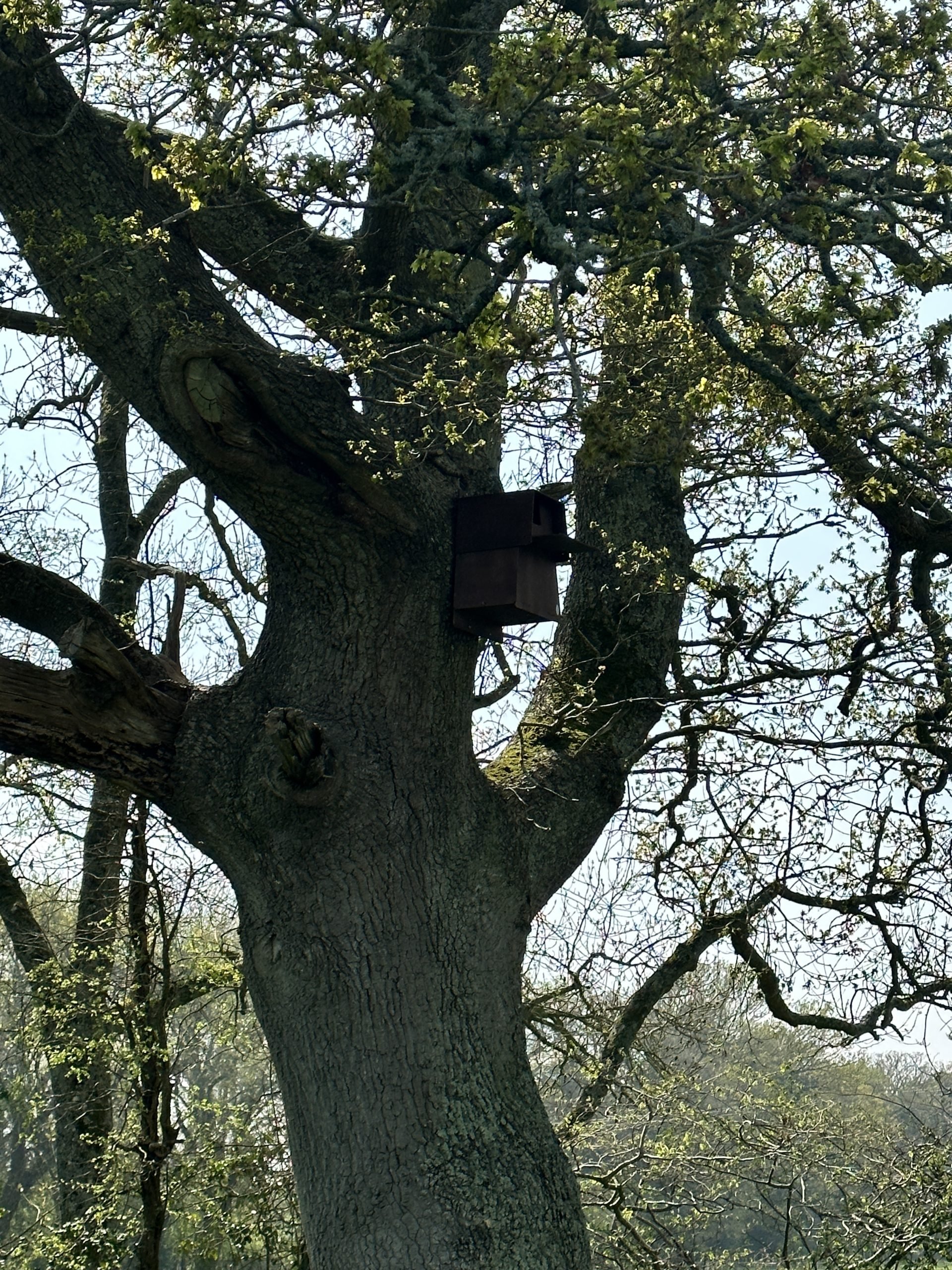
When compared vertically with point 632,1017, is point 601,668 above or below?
above

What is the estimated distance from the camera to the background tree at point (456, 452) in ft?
12.9

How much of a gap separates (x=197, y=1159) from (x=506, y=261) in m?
4.56

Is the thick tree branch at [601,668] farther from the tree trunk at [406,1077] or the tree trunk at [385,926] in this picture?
the tree trunk at [406,1077]

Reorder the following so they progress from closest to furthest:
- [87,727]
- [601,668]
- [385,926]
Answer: [385,926] < [87,727] < [601,668]

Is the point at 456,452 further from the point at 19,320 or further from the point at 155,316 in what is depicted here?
the point at 19,320

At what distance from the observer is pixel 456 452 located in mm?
5090

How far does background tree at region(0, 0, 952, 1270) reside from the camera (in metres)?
3.92

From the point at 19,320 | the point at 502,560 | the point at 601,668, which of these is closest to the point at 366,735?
the point at 502,560

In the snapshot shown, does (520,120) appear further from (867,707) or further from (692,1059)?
(692,1059)

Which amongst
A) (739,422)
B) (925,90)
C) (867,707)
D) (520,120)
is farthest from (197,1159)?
(925,90)

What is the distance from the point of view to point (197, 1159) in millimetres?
6277

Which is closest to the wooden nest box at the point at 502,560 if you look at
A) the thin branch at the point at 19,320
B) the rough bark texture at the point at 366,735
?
the rough bark texture at the point at 366,735

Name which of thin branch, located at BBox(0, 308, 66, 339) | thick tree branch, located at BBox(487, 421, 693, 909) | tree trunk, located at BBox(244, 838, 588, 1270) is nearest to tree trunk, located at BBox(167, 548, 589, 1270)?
tree trunk, located at BBox(244, 838, 588, 1270)

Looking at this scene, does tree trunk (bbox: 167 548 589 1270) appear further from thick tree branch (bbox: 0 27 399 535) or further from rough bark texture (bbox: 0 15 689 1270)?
thick tree branch (bbox: 0 27 399 535)
